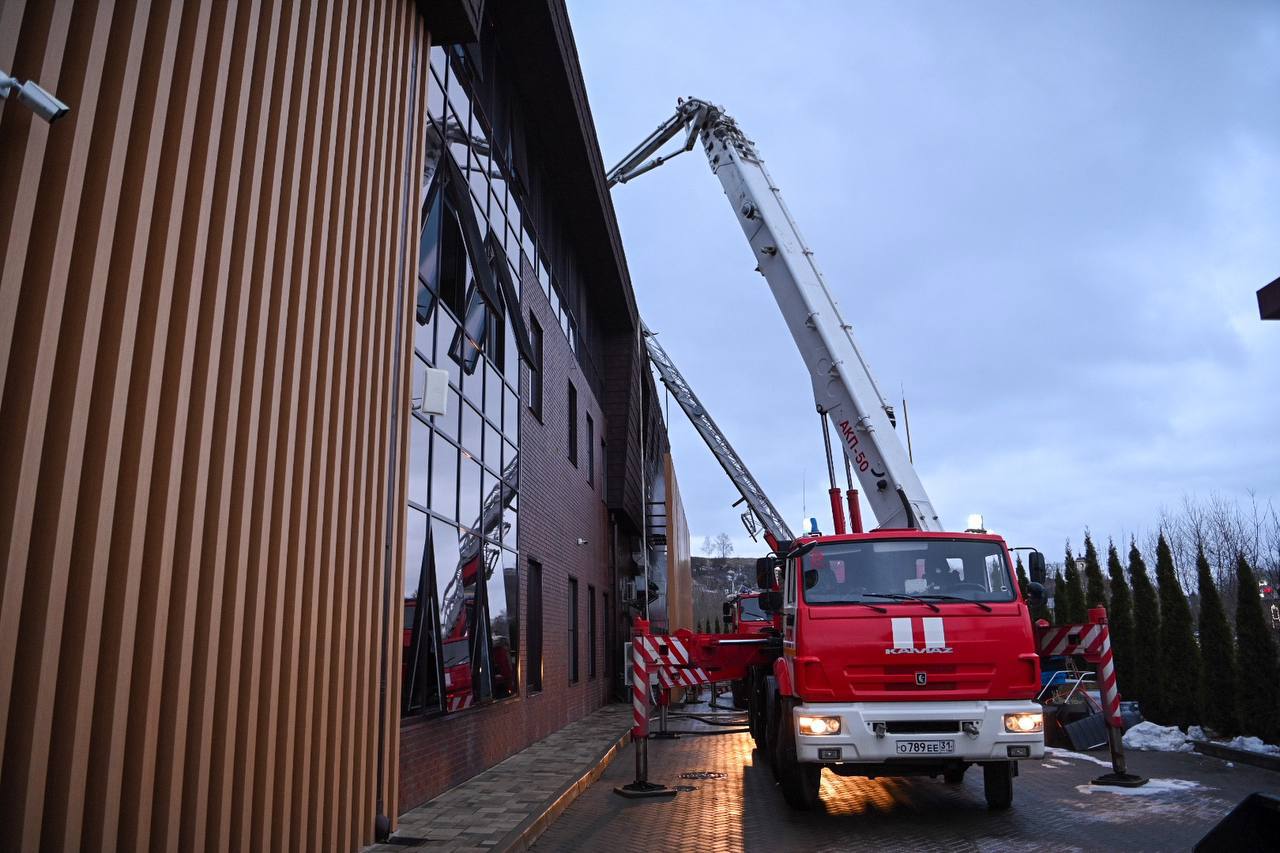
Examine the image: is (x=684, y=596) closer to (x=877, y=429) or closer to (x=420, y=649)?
(x=877, y=429)

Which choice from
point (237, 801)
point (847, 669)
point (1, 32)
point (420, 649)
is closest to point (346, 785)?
point (237, 801)

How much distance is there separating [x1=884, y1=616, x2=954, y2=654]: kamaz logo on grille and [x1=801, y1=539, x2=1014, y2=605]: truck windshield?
0.27 m

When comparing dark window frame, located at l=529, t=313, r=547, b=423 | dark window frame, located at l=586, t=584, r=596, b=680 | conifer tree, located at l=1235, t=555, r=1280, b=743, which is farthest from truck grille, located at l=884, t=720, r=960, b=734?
dark window frame, located at l=586, t=584, r=596, b=680

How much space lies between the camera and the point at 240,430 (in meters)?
4.73

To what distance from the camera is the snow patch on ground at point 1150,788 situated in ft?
28.3

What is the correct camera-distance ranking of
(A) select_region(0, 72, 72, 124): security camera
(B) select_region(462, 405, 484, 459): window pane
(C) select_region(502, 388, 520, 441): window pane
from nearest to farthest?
(A) select_region(0, 72, 72, 124): security camera → (B) select_region(462, 405, 484, 459): window pane → (C) select_region(502, 388, 520, 441): window pane

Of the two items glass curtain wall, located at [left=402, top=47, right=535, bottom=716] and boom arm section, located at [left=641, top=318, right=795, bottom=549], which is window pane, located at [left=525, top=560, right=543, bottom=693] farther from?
boom arm section, located at [left=641, top=318, right=795, bottom=549]

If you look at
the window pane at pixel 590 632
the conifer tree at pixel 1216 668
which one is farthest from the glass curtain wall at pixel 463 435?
the conifer tree at pixel 1216 668

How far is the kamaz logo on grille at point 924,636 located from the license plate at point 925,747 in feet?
2.29

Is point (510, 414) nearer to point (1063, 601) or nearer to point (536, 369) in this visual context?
point (536, 369)

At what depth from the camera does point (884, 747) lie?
284 inches

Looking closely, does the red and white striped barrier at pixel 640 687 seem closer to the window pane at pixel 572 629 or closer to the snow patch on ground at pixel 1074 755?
the snow patch on ground at pixel 1074 755

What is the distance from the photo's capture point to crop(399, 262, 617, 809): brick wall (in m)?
8.31

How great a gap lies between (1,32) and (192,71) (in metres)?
1.19
